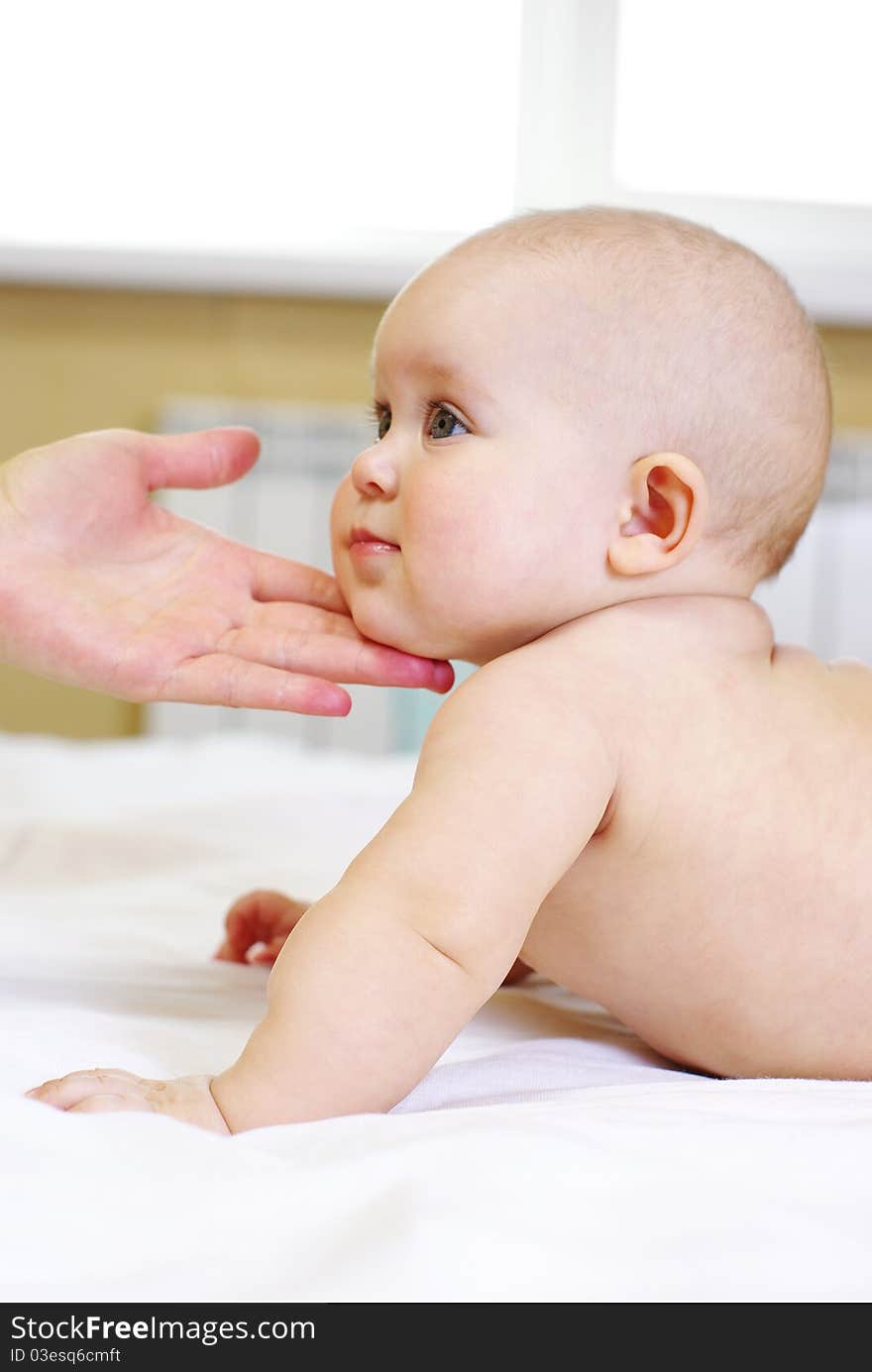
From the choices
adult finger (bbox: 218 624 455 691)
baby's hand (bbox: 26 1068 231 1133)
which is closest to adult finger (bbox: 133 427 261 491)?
adult finger (bbox: 218 624 455 691)

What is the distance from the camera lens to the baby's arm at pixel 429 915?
0.67 meters

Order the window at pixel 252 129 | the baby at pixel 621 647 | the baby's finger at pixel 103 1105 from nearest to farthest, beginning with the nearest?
the baby's finger at pixel 103 1105, the baby at pixel 621 647, the window at pixel 252 129

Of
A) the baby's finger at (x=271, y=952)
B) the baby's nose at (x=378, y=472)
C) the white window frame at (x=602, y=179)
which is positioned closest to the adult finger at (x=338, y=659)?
the baby's nose at (x=378, y=472)

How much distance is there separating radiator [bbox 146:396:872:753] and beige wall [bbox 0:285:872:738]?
0.06 m

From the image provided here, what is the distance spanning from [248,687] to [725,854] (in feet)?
1.12

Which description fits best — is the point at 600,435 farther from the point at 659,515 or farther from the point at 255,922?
the point at 255,922

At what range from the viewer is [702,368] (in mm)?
839

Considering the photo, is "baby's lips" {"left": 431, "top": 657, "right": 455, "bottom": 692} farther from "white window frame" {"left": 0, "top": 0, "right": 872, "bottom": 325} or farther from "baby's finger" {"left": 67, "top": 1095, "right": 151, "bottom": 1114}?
"white window frame" {"left": 0, "top": 0, "right": 872, "bottom": 325}

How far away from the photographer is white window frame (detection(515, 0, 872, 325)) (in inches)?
103

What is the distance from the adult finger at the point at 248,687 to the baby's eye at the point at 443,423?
0.57 ft

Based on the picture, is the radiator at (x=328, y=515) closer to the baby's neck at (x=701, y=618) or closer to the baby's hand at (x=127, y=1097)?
the baby's neck at (x=701, y=618)

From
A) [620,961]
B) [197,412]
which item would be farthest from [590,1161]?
[197,412]

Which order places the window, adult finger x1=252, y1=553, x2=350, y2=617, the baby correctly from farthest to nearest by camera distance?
the window → adult finger x1=252, y1=553, x2=350, y2=617 → the baby
